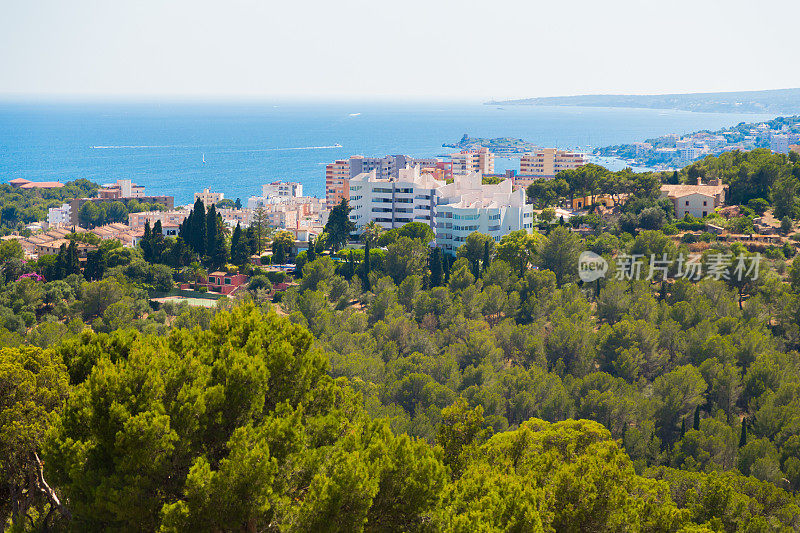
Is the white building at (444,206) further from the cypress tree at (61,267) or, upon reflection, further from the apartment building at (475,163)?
the apartment building at (475,163)

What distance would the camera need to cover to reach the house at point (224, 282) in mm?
47219

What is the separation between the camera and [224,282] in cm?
4772

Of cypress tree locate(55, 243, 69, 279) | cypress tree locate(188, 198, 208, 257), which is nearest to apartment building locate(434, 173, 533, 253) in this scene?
cypress tree locate(188, 198, 208, 257)

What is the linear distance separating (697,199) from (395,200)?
19617 mm

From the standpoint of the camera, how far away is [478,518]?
466 inches

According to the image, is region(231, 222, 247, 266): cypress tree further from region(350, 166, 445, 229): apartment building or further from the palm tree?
region(350, 166, 445, 229): apartment building

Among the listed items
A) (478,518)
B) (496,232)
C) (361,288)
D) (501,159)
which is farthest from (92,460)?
(501,159)

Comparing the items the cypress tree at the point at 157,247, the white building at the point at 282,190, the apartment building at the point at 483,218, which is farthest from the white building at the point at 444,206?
the white building at the point at 282,190

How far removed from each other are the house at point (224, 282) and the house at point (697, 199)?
87.7 feet

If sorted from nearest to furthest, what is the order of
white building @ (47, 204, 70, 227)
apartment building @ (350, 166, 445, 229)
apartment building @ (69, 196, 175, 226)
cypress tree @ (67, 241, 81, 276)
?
cypress tree @ (67, 241, 81, 276)
apartment building @ (350, 166, 445, 229)
apartment building @ (69, 196, 175, 226)
white building @ (47, 204, 70, 227)

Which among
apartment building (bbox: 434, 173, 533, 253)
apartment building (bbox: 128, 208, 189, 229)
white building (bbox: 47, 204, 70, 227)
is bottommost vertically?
white building (bbox: 47, 204, 70, 227)

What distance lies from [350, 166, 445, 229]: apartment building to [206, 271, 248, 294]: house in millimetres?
12393

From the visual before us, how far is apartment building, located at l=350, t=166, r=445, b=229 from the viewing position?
58656mm

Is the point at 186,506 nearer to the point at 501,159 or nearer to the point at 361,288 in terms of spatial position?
the point at 361,288
